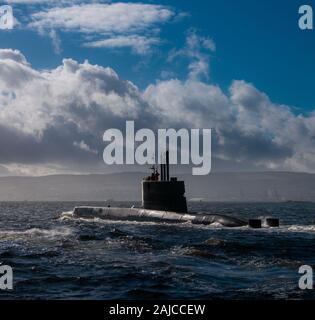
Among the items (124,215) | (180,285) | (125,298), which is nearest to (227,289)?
(180,285)

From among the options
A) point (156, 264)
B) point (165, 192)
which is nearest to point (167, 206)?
point (165, 192)

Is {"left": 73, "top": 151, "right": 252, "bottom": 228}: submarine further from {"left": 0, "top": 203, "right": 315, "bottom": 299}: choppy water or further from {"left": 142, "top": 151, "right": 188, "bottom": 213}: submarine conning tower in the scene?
{"left": 0, "top": 203, "right": 315, "bottom": 299}: choppy water

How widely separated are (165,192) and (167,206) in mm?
1454

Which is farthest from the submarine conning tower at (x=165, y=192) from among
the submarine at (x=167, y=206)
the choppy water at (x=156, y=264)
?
the choppy water at (x=156, y=264)

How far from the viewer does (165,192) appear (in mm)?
47750

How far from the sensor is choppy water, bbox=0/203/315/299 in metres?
17.7

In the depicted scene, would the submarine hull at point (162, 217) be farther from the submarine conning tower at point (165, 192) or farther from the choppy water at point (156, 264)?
the choppy water at point (156, 264)

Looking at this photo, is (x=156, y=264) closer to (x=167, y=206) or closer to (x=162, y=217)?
(x=162, y=217)

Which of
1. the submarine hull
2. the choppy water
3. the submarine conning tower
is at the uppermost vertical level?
the submarine conning tower

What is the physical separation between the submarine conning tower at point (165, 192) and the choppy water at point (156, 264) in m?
10.6

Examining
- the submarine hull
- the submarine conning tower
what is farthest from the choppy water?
the submarine conning tower

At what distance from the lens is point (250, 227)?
138ft

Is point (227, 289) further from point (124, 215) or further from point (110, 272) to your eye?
point (124, 215)

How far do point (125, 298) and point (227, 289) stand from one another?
3.76 meters
